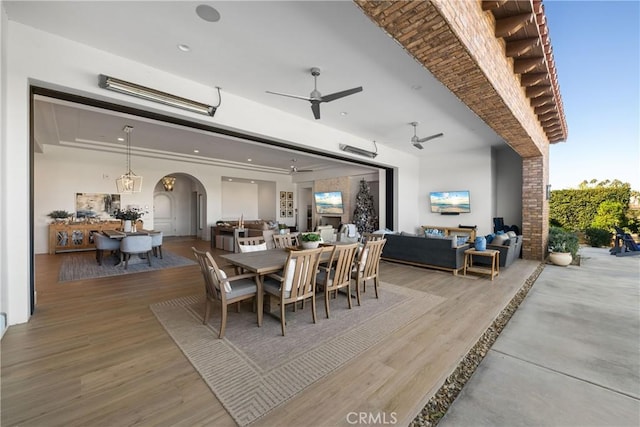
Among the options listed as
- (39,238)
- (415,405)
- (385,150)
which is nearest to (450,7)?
(415,405)

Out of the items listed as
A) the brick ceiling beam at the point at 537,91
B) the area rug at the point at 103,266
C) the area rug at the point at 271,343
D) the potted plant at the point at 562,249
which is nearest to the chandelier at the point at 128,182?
the area rug at the point at 103,266

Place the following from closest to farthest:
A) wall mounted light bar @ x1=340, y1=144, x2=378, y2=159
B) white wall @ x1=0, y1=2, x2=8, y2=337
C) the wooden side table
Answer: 1. white wall @ x1=0, y1=2, x2=8, y2=337
2. the wooden side table
3. wall mounted light bar @ x1=340, y1=144, x2=378, y2=159

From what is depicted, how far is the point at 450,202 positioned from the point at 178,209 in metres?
11.6

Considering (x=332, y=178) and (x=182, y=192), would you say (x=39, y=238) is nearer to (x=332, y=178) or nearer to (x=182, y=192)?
(x=182, y=192)

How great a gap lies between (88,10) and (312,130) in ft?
12.5

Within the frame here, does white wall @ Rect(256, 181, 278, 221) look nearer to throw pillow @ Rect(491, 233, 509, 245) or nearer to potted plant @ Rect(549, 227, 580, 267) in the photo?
throw pillow @ Rect(491, 233, 509, 245)

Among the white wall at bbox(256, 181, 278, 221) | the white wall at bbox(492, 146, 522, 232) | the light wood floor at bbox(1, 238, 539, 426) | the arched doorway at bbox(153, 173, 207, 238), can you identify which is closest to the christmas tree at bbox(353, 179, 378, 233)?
the white wall at bbox(492, 146, 522, 232)

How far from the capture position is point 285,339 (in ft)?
8.45

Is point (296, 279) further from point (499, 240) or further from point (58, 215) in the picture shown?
point (58, 215)

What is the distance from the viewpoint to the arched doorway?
11562 millimetres

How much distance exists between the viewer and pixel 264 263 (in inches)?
115

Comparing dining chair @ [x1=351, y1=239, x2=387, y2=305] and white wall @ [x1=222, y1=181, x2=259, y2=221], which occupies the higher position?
white wall @ [x1=222, y1=181, x2=259, y2=221]

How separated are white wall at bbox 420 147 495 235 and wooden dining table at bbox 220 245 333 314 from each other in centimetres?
652

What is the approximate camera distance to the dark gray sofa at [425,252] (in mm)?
5055
